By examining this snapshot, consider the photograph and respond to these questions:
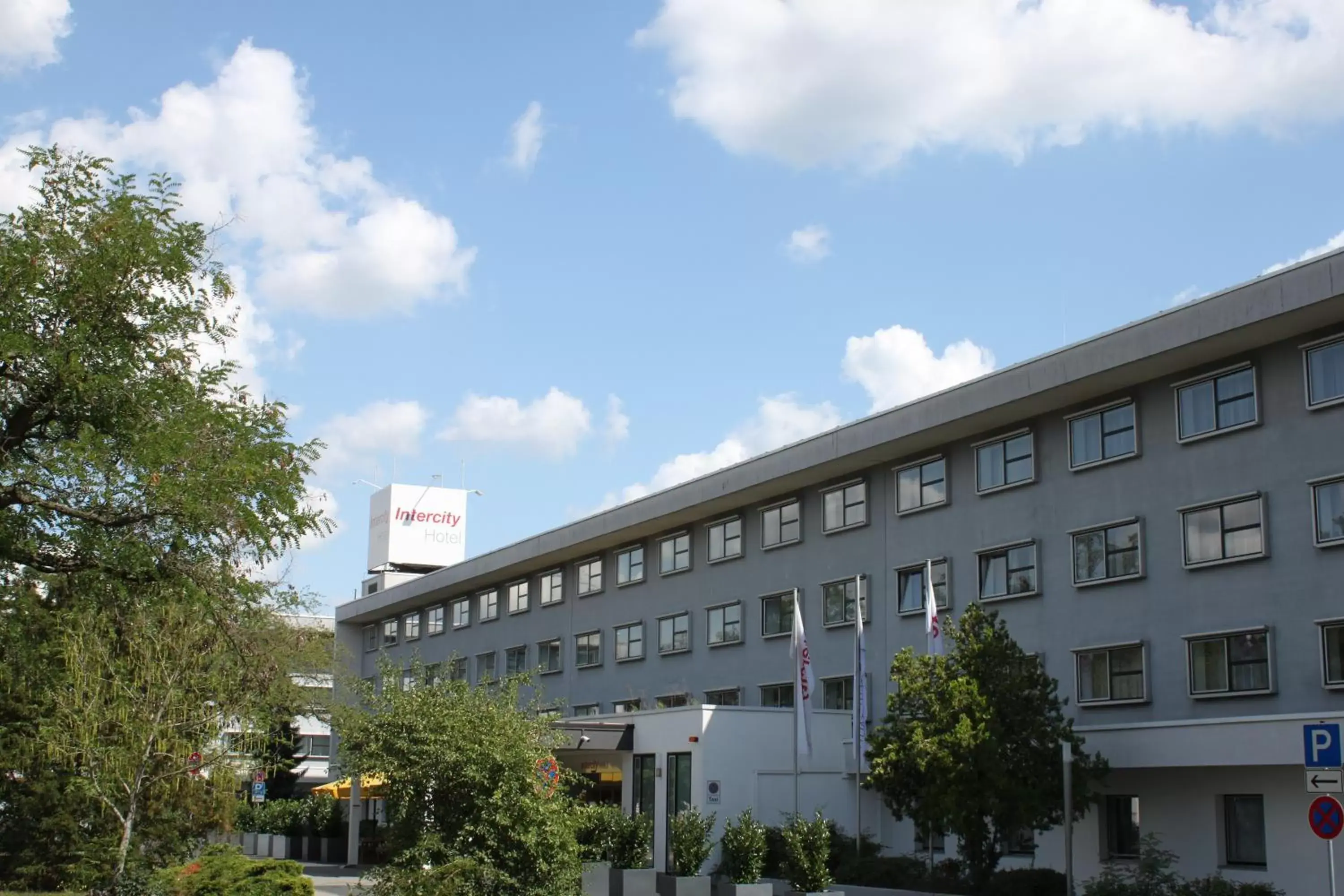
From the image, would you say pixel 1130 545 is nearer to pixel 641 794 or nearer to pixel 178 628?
pixel 641 794

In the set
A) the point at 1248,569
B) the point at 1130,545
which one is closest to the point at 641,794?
the point at 1130,545

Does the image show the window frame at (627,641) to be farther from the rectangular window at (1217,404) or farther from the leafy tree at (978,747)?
the rectangular window at (1217,404)

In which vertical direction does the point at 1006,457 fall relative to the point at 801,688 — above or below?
above

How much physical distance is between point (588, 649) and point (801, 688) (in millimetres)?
20359

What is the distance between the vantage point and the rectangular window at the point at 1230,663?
2878 centimetres

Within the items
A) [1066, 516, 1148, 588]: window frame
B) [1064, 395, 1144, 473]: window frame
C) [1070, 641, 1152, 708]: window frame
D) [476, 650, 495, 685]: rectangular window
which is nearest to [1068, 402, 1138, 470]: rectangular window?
[1064, 395, 1144, 473]: window frame

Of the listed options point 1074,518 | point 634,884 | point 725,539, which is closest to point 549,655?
point 725,539

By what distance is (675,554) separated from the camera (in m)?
49.6

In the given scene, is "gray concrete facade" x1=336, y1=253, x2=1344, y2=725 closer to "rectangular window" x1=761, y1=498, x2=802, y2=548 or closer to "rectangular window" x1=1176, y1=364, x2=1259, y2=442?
"rectangular window" x1=1176, y1=364, x2=1259, y2=442

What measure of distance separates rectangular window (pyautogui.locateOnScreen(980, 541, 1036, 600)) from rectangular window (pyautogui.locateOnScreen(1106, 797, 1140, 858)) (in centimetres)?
555

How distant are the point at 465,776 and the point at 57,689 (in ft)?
33.4

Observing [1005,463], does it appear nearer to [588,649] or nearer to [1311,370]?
[1311,370]

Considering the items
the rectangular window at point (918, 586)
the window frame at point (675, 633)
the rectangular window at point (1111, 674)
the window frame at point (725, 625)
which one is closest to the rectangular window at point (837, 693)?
the rectangular window at point (918, 586)

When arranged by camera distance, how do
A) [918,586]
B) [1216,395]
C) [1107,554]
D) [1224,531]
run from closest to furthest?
1. [1224,531]
2. [1216,395]
3. [1107,554]
4. [918,586]
